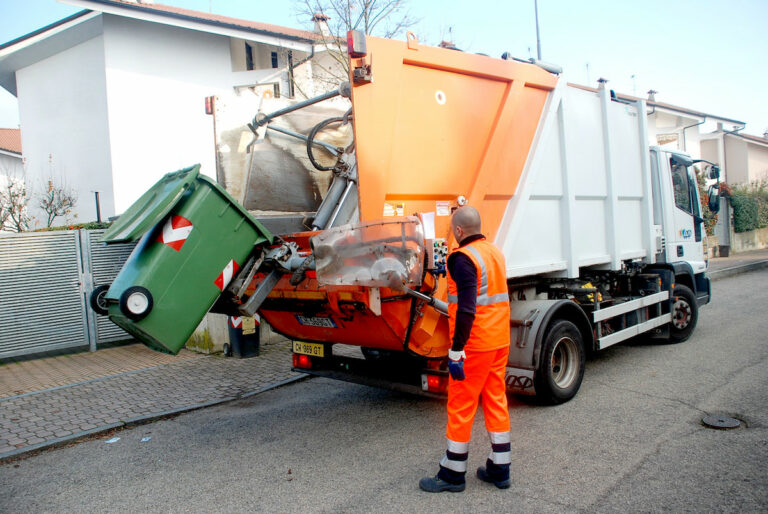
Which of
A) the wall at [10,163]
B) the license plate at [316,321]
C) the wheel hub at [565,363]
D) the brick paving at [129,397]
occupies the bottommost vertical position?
the brick paving at [129,397]

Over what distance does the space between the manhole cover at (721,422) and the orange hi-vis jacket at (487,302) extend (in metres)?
1.85

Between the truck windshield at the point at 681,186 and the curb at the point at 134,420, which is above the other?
the truck windshield at the point at 681,186

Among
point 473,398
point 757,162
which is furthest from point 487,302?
point 757,162

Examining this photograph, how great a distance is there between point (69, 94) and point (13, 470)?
12582 millimetres

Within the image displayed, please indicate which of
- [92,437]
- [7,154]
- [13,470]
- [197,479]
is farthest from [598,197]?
[7,154]

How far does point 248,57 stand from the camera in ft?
54.3

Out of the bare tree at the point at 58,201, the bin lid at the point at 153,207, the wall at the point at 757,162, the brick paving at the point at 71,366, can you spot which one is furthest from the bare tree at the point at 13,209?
the wall at the point at 757,162

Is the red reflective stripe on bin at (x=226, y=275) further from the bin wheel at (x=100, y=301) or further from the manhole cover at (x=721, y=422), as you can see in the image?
the manhole cover at (x=721, y=422)

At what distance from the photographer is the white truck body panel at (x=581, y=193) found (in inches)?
176

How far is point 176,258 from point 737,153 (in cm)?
3019

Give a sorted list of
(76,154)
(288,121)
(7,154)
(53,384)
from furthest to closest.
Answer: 1. (7,154)
2. (76,154)
3. (53,384)
4. (288,121)

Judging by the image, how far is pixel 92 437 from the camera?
4.52 metres

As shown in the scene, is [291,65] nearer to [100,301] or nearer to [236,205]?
[236,205]

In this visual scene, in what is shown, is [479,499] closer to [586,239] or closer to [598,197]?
[586,239]
